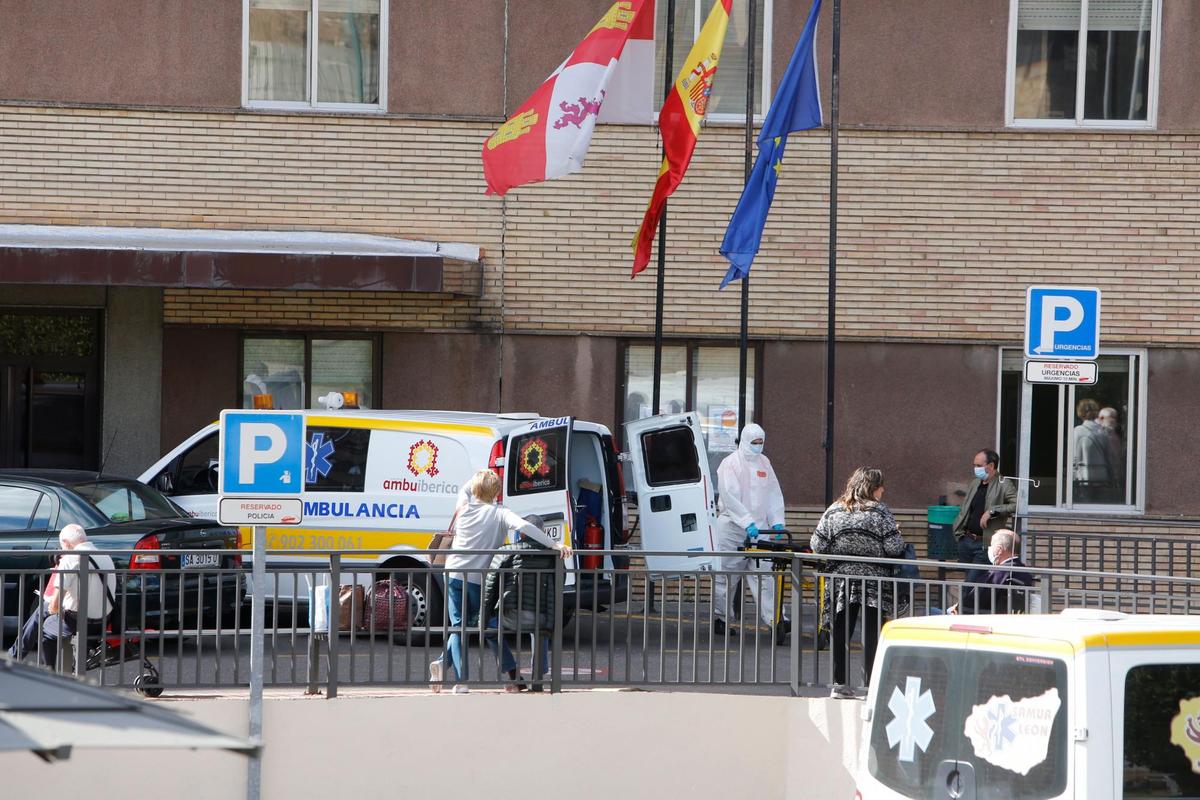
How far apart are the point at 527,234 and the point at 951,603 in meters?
8.05

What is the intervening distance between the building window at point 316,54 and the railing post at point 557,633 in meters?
8.08

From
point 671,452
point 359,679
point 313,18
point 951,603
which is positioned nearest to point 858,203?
point 671,452

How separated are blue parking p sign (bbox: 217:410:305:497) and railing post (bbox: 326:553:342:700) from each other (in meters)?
0.95

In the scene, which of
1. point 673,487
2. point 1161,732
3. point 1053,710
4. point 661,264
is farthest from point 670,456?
point 1161,732

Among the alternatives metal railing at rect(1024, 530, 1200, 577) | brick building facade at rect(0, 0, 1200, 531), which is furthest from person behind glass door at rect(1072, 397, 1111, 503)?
metal railing at rect(1024, 530, 1200, 577)

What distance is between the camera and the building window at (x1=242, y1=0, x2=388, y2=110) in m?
16.2

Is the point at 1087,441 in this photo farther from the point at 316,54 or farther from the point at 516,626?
the point at 316,54

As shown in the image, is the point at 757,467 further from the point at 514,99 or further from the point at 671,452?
the point at 514,99

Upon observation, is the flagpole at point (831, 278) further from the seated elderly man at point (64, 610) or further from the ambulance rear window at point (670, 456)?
the seated elderly man at point (64, 610)

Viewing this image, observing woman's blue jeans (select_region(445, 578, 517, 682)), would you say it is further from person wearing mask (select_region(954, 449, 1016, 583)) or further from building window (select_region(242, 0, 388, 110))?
building window (select_region(242, 0, 388, 110))

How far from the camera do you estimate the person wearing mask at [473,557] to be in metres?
9.59


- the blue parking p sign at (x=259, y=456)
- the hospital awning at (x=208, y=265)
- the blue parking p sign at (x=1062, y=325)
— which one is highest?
the hospital awning at (x=208, y=265)

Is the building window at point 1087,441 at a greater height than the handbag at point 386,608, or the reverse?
the building window at point 1087,441

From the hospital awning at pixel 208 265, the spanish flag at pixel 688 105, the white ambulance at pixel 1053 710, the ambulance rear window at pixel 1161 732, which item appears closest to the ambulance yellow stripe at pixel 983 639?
the white ambulance at pixel 1053 710
